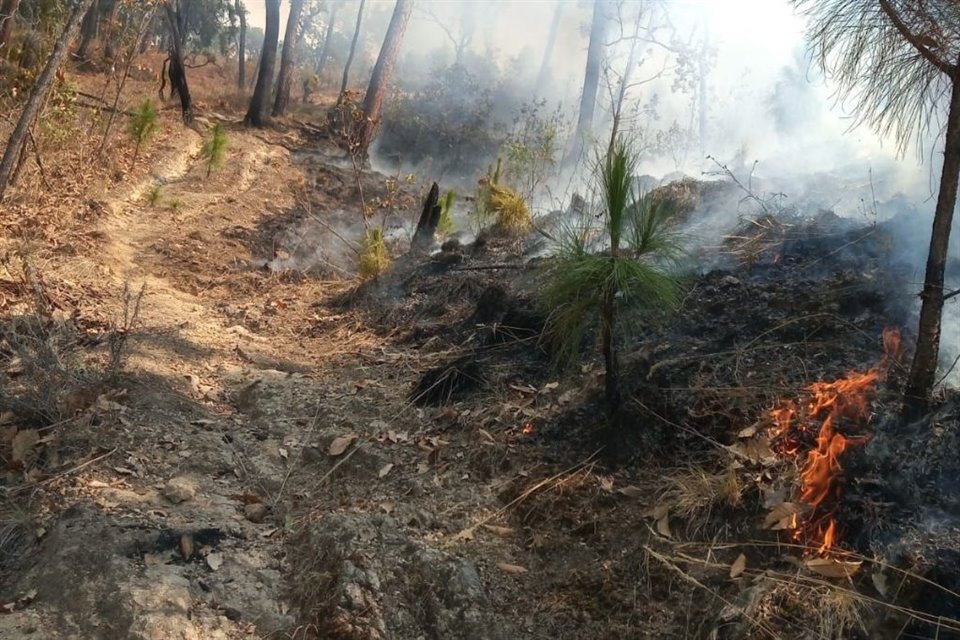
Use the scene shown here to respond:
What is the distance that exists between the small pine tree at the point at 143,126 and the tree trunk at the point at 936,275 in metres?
8.69

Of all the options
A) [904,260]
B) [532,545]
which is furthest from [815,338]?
[532,545]

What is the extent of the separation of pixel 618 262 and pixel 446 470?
1396 millimetres

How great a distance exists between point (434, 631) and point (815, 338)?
2.49m

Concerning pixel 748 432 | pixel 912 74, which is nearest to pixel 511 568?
pixel 748 432

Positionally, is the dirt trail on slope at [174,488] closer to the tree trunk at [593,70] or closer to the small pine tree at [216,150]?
the small pine tree at [216,150]

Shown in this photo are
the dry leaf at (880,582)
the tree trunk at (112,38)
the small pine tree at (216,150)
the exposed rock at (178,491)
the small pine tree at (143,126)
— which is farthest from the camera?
the tree trunk at (112,38)

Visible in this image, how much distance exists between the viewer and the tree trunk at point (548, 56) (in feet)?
88.9

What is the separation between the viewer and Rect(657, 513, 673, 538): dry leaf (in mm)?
3140

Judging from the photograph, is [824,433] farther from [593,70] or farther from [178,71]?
[593,70]

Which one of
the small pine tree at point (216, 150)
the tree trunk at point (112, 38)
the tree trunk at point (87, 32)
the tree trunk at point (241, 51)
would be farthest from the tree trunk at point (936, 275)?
the tree trunk at point (241, 51)

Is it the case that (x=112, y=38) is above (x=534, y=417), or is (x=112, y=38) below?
above

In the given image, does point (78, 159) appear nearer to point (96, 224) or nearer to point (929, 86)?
point (96, 224)

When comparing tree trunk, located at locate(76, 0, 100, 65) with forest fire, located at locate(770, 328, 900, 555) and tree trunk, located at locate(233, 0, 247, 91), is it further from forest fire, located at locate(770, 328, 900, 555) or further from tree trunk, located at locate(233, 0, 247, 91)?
forest fire, located at locate(770, 328, 900, 555)

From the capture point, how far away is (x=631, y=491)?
3.47 m
